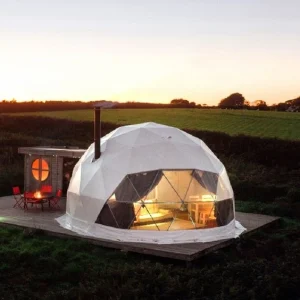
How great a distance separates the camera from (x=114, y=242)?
1191 cm

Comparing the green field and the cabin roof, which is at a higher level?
the green field

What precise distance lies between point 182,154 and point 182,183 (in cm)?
78

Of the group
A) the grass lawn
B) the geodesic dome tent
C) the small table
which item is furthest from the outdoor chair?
the grass lawn

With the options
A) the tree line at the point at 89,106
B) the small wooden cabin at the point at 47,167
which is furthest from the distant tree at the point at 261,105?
the small wooden cabin at the point at 47,167

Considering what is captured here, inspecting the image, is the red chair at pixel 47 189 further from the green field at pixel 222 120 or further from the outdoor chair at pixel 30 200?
the green field at pixel 222 120

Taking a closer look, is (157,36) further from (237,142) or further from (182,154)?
(237,142)

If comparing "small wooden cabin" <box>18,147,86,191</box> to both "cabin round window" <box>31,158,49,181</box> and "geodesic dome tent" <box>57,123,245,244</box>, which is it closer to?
"cabin round window" <box>31,158,49,181</box>

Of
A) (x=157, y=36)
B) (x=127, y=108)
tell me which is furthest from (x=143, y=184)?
(x=127, y=108)

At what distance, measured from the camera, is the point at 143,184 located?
12.5m

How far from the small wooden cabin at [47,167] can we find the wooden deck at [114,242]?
98cm

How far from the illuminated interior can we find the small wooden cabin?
5.02 meters

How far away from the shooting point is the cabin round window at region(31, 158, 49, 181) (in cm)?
1764

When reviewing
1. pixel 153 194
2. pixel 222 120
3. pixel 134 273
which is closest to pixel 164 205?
pixel 153 194

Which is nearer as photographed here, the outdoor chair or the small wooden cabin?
the outdoor chair
